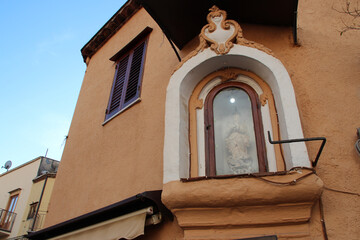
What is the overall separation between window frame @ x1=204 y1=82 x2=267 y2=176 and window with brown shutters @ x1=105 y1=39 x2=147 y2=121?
2.08m

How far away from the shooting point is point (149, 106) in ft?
21.0

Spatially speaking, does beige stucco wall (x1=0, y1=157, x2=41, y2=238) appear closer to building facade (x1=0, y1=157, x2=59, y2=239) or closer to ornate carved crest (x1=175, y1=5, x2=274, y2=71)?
building facade (x1=0, y1=157, x2=59, y2=239)

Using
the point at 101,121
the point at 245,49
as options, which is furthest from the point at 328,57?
the point at 101,121

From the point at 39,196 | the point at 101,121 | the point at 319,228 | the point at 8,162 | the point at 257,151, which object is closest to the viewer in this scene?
the point at 319,228

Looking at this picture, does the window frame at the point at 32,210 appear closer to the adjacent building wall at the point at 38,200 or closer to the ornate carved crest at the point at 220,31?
the adjacent building wall at the point at 38,200

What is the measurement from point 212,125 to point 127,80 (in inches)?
132

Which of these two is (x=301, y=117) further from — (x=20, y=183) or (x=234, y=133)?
(x=20, y=183)

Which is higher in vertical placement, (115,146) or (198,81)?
(198,81)

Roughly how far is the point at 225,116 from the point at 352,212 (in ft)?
7.50

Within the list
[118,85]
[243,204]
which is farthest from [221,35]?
[118,85]

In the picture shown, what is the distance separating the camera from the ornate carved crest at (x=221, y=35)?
200 inches

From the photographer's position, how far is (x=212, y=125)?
5137 millimetres

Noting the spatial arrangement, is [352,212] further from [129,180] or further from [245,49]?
[129,180]

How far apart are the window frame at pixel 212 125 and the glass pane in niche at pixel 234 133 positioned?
0.22 feet
